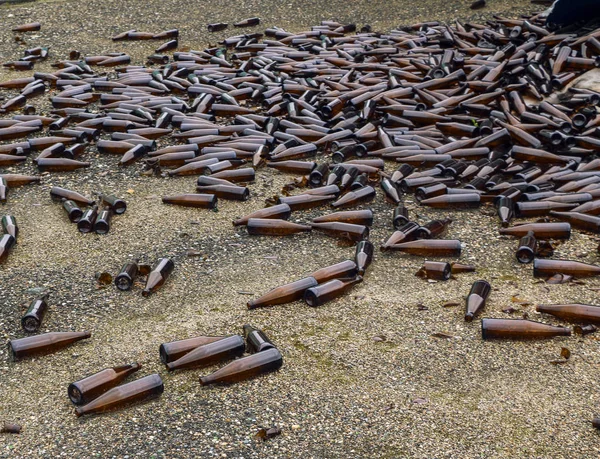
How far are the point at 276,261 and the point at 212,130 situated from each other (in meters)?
3.45

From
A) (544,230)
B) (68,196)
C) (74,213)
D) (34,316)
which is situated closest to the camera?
(34,316)

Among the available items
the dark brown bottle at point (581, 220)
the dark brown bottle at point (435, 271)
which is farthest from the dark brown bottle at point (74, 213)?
the dark brown bottle at point (581, 220)

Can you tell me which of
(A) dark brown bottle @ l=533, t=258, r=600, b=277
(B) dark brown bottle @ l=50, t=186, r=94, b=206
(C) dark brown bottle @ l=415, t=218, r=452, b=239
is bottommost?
A: (B) dark brown bottle @ l=50, t=186, r=94, b=206

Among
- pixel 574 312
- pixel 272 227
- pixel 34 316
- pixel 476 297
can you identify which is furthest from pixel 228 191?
pixel 574 312

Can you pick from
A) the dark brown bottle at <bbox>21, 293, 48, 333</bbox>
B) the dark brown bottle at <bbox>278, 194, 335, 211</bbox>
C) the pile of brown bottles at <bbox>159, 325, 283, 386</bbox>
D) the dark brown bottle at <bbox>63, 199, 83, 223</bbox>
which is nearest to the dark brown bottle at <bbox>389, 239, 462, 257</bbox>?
the dark brown bottle at <bbox>278, 194, 335, 211</bbox>

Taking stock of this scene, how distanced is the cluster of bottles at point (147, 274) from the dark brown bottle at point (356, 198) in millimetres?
2061

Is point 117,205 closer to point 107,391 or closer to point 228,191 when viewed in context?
point 228,191

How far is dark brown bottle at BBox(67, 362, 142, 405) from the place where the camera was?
4961 mm

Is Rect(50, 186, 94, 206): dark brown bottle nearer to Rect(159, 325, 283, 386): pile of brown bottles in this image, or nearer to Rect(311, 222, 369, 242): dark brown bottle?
Rect(311, 222, 369, 242): dark brown bottle

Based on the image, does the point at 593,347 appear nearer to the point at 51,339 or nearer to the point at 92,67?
the point at 51,339

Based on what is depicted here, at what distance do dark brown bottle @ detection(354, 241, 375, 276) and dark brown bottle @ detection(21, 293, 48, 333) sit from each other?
2.68 meters

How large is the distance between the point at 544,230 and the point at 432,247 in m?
1.17

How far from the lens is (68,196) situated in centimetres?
819

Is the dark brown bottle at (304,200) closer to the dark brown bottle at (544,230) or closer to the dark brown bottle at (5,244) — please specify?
the dark brown bottle at (544,230)
